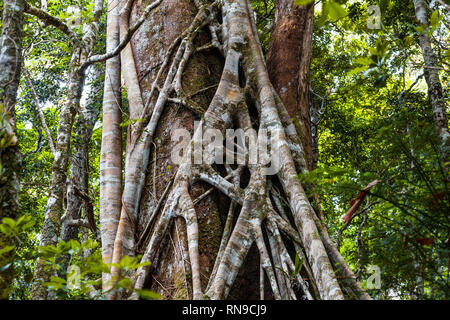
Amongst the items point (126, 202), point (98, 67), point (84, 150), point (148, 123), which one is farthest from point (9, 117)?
point (98, 67)

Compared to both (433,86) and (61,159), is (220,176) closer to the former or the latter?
(61,159)

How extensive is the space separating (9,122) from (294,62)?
2.99 m

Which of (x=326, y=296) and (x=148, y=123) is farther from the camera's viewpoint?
(x=148, y=123)

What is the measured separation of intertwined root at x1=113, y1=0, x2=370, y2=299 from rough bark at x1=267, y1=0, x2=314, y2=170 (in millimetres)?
272

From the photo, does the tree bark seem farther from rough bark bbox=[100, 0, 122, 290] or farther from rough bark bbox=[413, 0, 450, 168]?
rough bark bbox=[413, 0, 450, 168]

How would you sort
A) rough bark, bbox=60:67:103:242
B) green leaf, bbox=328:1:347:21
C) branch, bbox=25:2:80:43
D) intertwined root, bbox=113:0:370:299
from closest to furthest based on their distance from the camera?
green leaf, bbox=328:1:347:21
intertwined root, bbox=113:0:370:299
branch, bbox=25:2:80:43
rough bark, bbox=60:67:103:242

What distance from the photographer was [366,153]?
23.3 feet

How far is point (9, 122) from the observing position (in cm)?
237

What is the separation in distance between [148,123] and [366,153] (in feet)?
14.2

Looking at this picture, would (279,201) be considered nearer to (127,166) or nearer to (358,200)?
(358,200)

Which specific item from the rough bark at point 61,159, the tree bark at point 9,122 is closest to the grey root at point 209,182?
the rough bark at point 61,159

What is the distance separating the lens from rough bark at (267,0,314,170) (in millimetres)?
4312

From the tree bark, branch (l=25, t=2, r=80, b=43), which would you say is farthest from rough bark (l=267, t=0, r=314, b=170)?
the tree bark

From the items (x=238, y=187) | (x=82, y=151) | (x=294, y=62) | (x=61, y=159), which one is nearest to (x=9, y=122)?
(x=61, y=159)
